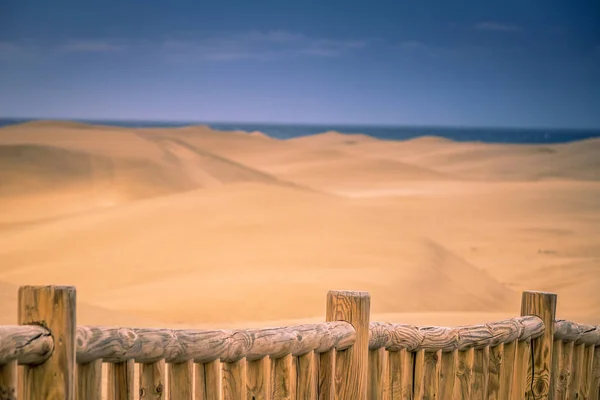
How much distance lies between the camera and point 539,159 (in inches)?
1908

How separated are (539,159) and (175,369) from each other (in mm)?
47416

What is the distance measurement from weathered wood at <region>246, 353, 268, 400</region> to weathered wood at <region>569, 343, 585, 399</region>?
226 centimetres

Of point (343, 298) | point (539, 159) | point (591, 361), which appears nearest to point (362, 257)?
point (591, 361)

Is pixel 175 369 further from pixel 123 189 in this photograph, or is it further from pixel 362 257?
pixel 123 189

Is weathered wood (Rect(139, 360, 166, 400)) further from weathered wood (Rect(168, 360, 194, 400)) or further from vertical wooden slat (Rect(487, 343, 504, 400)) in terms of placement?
vertical wooden slat (Rect(487, 343, 504, 400))

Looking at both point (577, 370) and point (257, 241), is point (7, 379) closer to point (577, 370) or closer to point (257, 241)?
point (577, 370)

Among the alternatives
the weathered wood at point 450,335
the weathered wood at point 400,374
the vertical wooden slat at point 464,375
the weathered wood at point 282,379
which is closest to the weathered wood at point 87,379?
the weathered wood at point 282,379

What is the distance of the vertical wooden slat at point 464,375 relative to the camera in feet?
13.8

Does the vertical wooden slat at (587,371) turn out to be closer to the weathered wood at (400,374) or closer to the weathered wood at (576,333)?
the weathered wood at (576,333)

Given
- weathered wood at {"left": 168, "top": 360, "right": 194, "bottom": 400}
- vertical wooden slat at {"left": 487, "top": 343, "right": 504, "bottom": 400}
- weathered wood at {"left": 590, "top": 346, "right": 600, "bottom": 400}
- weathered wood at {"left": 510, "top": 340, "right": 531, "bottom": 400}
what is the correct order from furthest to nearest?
weathered wood at {"left": 590, "top": 346, "right": 600, "bottom": 400} → weathered wood at {"left": 510, "top": 340, "right": 531, "bottom": 400} → vertical wooden slat at {"left": 487, "top": 343, "right": 504, "bottom": 400} → weathered wood at {"left": 168, "top": 360, "right": 194, "bottom": 400}

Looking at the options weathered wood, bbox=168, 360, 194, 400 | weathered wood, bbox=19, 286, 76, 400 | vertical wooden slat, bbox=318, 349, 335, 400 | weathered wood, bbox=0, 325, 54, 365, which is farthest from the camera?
vertical wooden slat, bbox=318, 349, 335, 400

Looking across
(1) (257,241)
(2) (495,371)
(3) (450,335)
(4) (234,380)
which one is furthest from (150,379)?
(1) (257,241)

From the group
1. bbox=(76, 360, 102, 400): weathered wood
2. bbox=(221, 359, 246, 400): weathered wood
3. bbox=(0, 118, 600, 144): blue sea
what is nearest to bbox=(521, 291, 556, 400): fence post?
bbox=(221, 359, 246, 400): weathered wood

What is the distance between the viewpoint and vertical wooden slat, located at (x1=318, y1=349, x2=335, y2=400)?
3611 millimetres
